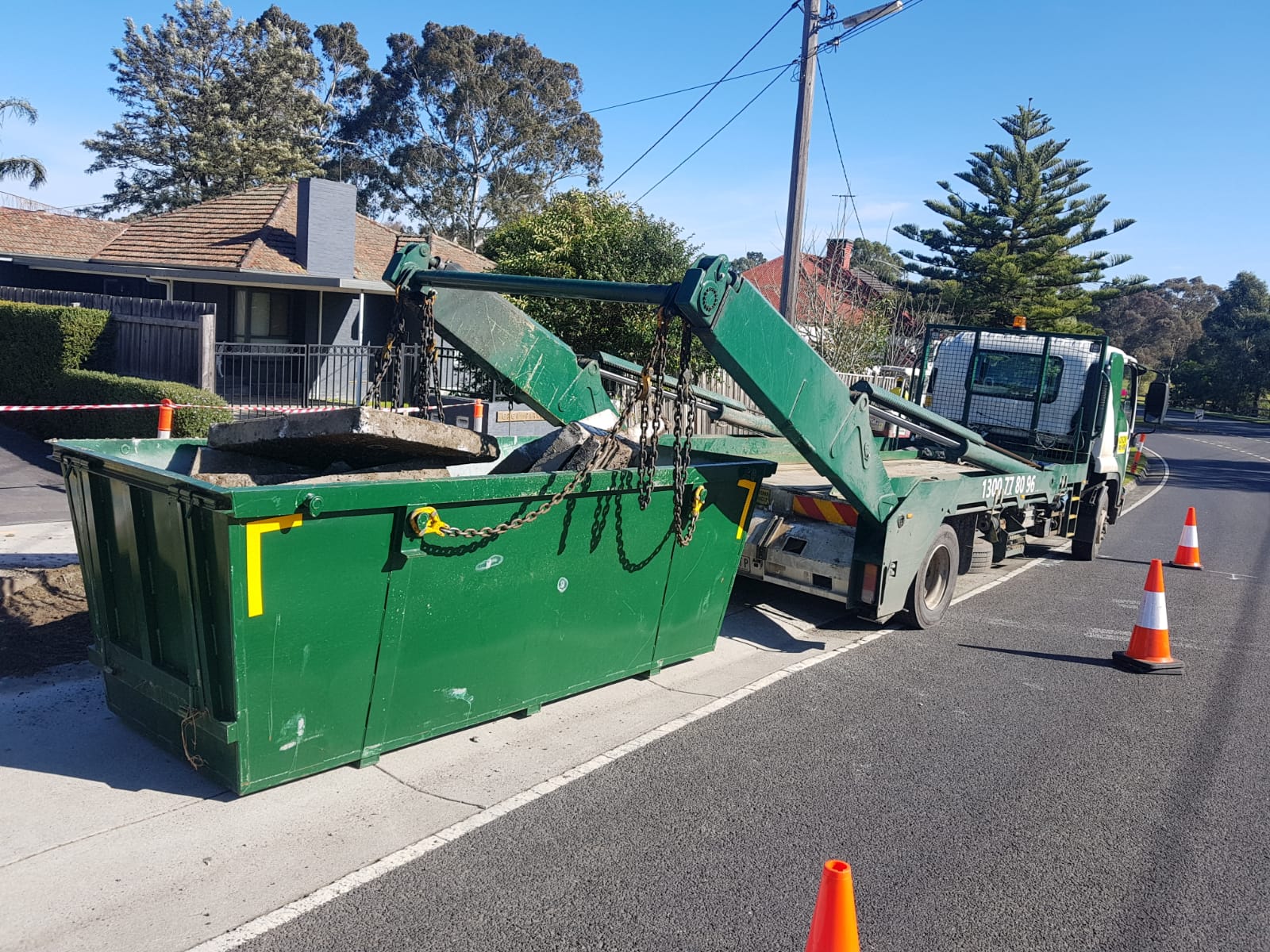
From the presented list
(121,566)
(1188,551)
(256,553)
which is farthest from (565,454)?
(1188,551)

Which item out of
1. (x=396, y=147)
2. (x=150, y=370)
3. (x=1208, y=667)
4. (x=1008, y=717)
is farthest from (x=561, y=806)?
(x=396, y=147)

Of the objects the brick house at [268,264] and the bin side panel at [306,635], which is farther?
the brick house at [268,264]

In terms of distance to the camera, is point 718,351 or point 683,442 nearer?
point 718,351

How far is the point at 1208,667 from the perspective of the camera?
24.3 ft

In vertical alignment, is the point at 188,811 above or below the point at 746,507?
below

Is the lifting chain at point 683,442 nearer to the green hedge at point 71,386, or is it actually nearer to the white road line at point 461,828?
the white road line at point 461,828

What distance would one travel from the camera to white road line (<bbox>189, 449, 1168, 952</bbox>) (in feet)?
11.4

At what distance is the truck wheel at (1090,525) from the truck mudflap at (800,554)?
5094mm

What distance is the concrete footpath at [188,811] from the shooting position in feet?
11.6

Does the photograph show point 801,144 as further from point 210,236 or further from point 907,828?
point 210,236

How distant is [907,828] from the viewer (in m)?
4.54

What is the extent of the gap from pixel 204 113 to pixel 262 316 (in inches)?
895

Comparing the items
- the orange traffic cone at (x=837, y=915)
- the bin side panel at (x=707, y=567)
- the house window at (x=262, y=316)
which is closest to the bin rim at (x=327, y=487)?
the bin side panel at (x=707, y=567)

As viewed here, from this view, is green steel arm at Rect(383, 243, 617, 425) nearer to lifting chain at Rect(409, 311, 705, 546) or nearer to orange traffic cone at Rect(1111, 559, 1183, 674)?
lifting chain at Rect(409, 311, 705, 546)
